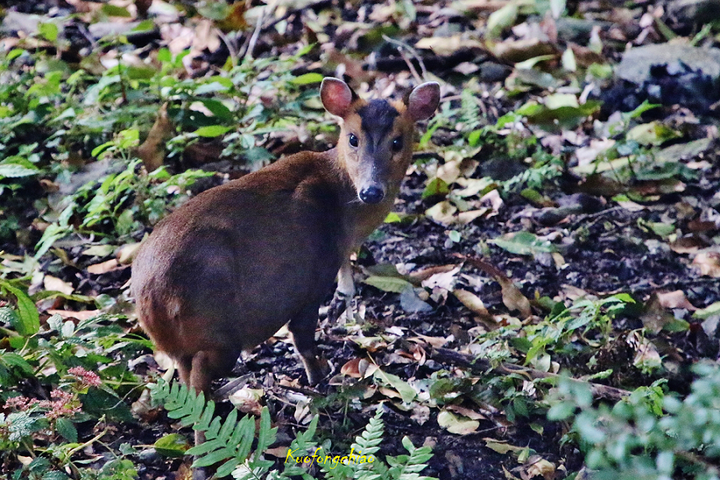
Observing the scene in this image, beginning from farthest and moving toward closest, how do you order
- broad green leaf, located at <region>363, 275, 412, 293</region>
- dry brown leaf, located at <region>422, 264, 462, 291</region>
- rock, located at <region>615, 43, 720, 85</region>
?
rock, located at <region>615, 43, 720, 85</region> → dry brown leaf, located at <region>422, 264, 462, 291</region> → broad green leaf, located at <region>363, 275, 412, 293</region>

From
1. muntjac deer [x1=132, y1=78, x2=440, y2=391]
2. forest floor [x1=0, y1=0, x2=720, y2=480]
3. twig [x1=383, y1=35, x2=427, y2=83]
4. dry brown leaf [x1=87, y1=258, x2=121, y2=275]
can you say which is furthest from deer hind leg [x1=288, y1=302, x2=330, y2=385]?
twig [x1=383, y1=35, x2=427, y2=83]

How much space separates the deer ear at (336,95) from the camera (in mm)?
5539

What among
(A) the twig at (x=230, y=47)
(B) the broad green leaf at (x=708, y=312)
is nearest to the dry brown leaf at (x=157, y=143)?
(A) the twig at (x=230, y=47)

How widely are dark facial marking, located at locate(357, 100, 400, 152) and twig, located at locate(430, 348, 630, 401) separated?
4.28 ft

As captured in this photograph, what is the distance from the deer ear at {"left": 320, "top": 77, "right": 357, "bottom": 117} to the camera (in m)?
5.54

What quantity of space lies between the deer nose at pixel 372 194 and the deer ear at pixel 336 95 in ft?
2.64

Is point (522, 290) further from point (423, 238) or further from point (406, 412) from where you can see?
point (406, 412)

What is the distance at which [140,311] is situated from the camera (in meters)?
4.47

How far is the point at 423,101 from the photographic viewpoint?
18.6 feet

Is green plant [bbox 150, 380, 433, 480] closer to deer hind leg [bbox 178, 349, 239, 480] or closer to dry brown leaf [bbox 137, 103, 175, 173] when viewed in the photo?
deer hind leg [bbox 178, 349, 239, 480]

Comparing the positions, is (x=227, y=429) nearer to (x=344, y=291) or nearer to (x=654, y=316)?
(x=344, y=291)

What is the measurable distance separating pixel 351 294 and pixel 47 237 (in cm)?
202

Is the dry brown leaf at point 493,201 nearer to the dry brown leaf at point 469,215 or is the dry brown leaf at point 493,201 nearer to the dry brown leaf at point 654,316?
the dry brown leaf at point 469,215

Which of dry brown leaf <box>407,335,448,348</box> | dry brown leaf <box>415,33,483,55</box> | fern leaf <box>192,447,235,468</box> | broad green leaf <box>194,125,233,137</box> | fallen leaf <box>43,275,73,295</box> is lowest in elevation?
dry brown leaf <box>407,335,448,348</box>
